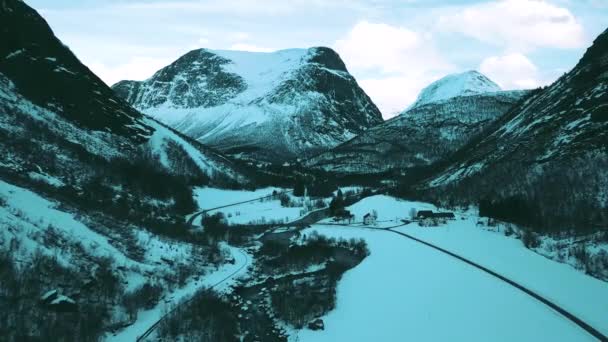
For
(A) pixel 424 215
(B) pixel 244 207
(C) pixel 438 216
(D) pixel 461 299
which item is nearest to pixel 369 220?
(A) pixel 424 215

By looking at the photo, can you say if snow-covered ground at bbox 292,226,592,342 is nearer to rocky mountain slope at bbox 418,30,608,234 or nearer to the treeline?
the treeline

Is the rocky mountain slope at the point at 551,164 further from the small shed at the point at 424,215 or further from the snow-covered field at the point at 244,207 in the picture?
the snow-covered field at the point at 244,207

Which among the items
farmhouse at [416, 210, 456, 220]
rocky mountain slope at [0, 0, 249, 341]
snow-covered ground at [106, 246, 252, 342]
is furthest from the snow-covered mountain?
farmhouse at [416, 210, 456, 220]

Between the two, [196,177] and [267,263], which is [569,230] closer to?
[267,263]

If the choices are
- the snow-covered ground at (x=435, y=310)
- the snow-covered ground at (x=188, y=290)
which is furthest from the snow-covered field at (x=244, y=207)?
the snow-covered ground at (x=435, y=310)

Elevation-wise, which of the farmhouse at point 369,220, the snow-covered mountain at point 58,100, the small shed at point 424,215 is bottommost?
the farmhouse at point 369,220
